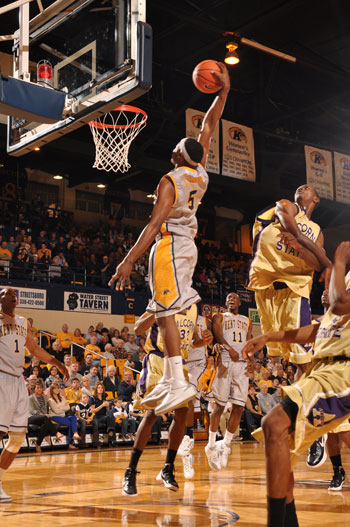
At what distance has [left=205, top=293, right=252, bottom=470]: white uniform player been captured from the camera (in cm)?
841

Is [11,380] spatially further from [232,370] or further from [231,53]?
[231,53]

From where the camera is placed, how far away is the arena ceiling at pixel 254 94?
1448 cm

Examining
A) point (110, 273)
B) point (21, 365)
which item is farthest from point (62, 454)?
point (110, 273)

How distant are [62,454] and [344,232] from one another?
20.5 m

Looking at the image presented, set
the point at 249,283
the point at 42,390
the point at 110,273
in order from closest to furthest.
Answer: the point at 249,283 < the point at 42,390 < the point at 110,273

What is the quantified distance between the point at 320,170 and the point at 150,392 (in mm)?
14131

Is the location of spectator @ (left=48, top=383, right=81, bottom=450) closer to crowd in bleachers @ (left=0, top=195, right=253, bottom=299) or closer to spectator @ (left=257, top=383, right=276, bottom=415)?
spectator @ (left=257, top=383, right=276, bottom=415)

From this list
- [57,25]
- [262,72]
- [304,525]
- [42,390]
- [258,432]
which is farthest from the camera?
[262,72]

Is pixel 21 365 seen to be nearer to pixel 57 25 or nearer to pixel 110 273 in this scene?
pixel 57 25

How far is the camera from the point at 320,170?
18.9m

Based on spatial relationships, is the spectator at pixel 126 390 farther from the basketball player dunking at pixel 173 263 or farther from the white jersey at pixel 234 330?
the basketball player dunking at pixel 173 263

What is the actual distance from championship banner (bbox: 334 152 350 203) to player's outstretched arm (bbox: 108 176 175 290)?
14.9 m

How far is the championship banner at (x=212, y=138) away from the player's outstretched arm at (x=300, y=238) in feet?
35.5

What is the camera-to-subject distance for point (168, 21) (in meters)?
15.5
